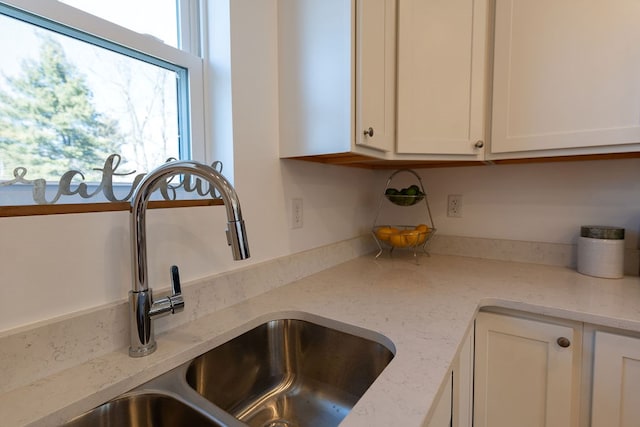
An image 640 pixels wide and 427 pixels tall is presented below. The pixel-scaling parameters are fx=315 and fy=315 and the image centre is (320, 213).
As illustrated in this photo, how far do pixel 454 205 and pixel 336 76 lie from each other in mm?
985

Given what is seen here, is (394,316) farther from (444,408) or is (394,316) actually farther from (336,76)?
(336,76)

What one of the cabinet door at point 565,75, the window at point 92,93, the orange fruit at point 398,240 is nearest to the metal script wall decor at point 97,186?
the window at point 92,93

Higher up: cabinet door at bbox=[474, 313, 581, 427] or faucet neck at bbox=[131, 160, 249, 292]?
faucet neck at bbox=[131, 160, 249, 292]

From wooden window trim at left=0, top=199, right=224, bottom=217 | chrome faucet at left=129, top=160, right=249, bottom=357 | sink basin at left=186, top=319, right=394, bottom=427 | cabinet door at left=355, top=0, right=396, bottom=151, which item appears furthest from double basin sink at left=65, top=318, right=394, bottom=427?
cabinet door at left=355, top=0, right=396, bottom=151

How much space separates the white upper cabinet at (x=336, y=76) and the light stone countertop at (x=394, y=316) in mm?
488

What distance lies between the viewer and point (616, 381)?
0.84 meters

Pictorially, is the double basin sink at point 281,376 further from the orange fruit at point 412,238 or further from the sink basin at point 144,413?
the orange fruit at point 412,238

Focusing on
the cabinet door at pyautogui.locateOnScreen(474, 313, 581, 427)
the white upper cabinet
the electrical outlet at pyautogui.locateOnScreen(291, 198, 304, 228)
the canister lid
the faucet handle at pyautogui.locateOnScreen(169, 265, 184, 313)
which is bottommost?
the cabinet door at pyautogui.locateOnScreen(474, 313, 581, 427)

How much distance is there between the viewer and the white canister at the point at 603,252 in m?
1.16

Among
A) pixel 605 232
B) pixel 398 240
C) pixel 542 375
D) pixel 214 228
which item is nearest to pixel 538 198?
pixel 605 232

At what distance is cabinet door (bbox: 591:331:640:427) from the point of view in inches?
32.3

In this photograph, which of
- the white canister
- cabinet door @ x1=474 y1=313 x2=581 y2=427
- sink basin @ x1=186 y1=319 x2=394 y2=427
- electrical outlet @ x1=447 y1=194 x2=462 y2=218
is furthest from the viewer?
electrical outlet @ x1=447 y1=194 x2=462 y2=218

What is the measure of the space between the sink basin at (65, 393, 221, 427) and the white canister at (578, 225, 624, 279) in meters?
1.40

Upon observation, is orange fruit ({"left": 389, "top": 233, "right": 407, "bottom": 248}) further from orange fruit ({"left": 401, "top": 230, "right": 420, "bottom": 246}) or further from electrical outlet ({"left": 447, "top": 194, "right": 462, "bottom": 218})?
electrical outlet ({"left": 447, "top": 194, "right": 462, "bottom": 218})
